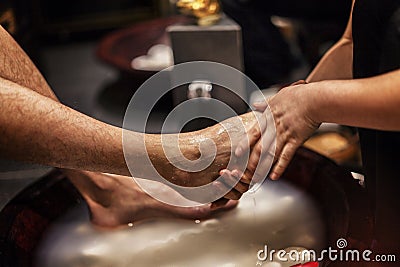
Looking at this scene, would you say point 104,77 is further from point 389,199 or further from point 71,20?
point 389,199

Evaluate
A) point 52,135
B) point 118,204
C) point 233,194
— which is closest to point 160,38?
point 118,204

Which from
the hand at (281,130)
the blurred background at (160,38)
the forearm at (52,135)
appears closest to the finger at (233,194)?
the hand at (281,130)

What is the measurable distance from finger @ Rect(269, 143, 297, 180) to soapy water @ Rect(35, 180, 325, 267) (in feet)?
0.57

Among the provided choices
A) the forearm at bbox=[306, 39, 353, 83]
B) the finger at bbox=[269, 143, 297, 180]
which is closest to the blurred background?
the forearm at bbox=[306, 39, 353, 83]

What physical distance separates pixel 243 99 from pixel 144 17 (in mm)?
1979

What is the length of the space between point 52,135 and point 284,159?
0.47m

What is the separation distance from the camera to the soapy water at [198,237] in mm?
1302

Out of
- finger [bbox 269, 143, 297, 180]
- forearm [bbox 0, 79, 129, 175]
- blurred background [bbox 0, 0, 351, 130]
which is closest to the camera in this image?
forearm [bbox 0, 79, 129, 175]

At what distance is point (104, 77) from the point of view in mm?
2826

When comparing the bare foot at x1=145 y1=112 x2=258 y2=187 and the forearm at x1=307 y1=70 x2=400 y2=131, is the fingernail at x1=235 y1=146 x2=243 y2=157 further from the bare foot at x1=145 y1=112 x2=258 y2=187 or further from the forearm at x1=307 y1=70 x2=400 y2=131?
the forearm at x1=307 y1=70 x2=400 y2=131

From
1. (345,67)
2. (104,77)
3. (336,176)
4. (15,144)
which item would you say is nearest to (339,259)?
(336,176)

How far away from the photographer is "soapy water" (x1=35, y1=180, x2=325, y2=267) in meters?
1.30

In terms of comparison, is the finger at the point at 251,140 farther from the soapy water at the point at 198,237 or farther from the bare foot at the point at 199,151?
the soapy water at the point at 198,237

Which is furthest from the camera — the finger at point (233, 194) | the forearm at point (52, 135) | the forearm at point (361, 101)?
the finger at point (233, 194)
